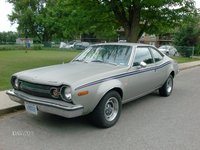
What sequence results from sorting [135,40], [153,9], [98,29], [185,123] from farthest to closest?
[98,29] < [135,40] < [153,9] < [185,123]

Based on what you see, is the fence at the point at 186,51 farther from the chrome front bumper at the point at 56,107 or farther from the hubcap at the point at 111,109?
the chrome front bumper at the point at 56,107

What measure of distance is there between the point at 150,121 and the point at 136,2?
8891 mm

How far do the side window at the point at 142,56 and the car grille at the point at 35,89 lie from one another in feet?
6.94

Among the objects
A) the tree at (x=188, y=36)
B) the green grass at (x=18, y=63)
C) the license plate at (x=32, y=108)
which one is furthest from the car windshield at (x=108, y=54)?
the tree at (x=188, y=36)

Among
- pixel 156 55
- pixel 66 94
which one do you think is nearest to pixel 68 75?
pixel 66 94

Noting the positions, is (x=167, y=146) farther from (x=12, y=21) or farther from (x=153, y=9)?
(x=12, y=21)

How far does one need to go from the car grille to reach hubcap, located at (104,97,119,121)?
1133 millimetres

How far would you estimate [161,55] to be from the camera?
675cm

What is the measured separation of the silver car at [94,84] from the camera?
12.8ft

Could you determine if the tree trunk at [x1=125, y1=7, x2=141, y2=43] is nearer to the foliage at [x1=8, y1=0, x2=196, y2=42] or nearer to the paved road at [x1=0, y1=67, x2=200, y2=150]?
the foliage at [x1=8, y1=0, x2=196, y2=42]

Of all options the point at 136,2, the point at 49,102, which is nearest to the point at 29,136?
the point at 49,102

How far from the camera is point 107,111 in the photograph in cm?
453

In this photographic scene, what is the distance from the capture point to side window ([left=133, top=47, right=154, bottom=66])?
17.8 ft

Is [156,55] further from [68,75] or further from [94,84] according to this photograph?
[68,75]
